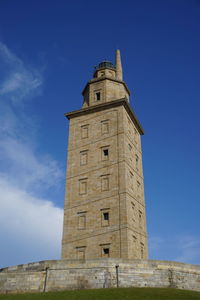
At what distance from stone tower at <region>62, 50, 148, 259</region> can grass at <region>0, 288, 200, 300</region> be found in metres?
9.27

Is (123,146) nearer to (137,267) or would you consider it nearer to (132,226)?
(132,226)

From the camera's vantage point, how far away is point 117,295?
2088 centimetres

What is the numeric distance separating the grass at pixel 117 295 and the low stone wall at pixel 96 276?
1501mm

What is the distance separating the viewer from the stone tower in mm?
33344

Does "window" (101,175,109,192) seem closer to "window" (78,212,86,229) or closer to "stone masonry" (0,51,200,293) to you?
"stone masonry" (0,51,200,293)

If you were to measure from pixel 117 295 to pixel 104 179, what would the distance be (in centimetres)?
1677

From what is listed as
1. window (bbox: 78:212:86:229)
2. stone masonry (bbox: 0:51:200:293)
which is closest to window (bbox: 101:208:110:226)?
stone masonry (bbox: 0:51:200:293)

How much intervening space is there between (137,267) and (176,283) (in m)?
3.25

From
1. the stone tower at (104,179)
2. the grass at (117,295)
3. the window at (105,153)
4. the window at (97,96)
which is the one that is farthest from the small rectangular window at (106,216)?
the window at (97,96)

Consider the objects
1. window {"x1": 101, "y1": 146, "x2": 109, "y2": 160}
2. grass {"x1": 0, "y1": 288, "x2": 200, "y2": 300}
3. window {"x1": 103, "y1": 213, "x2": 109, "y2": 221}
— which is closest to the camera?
grass {"x1": 0, "y1": 288, "x2": 200, "y2": 300}

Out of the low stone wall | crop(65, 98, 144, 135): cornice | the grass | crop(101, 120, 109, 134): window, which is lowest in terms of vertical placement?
the grass

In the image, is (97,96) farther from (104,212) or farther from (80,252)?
(80,252)

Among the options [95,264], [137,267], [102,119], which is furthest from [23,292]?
[102,119]

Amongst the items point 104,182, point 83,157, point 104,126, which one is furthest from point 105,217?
point 104,126
